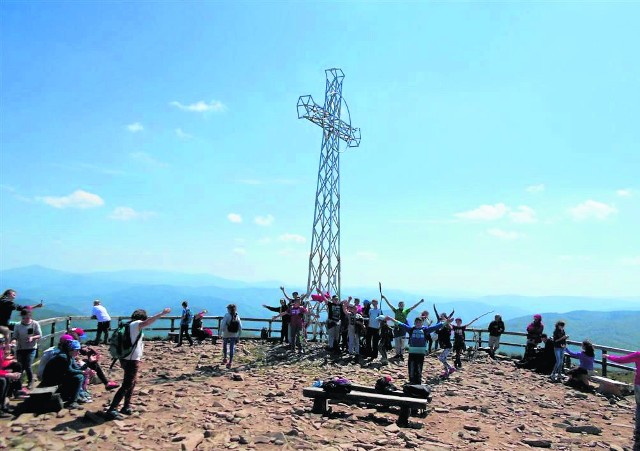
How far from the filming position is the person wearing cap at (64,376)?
9.12 m

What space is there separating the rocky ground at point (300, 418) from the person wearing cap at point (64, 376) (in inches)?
16.3

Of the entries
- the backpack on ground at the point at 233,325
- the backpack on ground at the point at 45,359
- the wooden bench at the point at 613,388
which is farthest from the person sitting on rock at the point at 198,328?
the wooden bench at the point at 613,388

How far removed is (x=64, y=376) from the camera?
920cm

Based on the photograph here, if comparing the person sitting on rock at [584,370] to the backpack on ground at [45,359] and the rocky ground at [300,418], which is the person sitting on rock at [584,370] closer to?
the rocky ground at [300,418]

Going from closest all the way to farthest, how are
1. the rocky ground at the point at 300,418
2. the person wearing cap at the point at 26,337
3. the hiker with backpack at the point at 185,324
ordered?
the rocky ground at the point at 300,418
the person wearing cap at the point at 26,337
the hiker with backpack at the point at 185,324

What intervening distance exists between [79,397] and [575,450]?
10.3m

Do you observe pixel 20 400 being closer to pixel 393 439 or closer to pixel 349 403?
pixel 349 403

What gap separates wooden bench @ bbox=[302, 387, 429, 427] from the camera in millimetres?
9195

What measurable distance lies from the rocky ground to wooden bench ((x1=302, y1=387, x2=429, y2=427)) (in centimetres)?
27

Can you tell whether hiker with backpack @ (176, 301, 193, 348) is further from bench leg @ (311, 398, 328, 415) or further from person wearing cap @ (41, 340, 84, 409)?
bench leg @ (311, 398, 328, 415)

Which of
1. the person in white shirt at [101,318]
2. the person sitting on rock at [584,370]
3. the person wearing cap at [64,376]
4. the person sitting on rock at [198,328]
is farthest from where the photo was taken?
the person sitting on rock at [198,328]

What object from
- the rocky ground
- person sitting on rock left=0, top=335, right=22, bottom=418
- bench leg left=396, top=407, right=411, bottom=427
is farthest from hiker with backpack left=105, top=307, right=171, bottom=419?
bench leg left=396, top=407, right=411, bottom=427

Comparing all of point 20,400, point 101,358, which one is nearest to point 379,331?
point 101,358

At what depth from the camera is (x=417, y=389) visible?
32.6 feet
